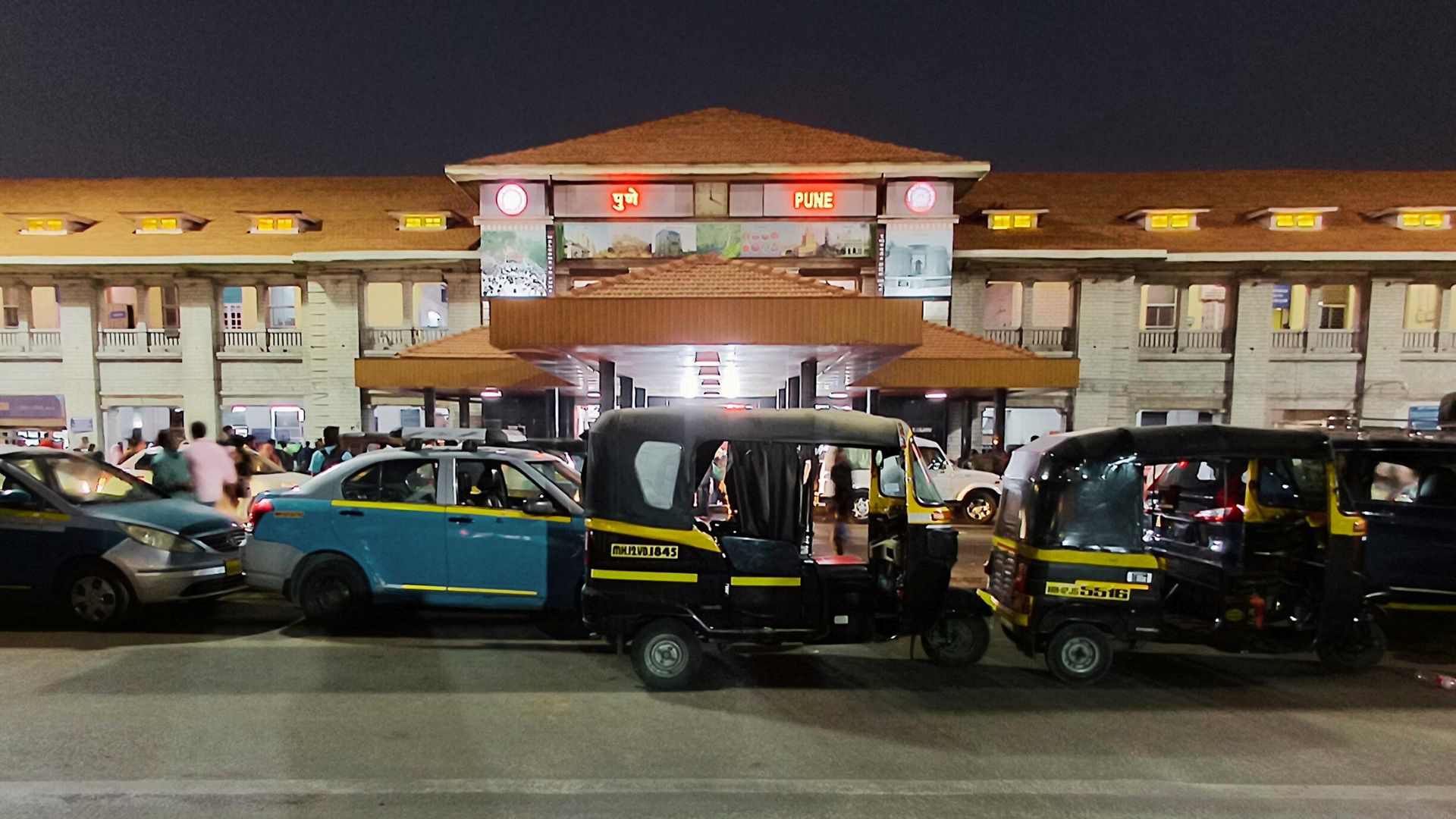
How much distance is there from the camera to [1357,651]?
18.7 feet

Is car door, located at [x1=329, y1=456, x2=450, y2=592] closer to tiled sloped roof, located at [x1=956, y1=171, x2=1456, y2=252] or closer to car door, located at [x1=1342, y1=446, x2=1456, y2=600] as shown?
car door, located at [x1=1342, y1=446, x2=1456, y2=600]

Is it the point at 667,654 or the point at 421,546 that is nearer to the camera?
the point at 667,654

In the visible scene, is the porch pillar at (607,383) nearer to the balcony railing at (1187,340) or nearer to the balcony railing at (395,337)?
the balcony railing at (395,337)

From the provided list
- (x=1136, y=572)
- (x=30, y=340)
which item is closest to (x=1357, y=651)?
(x=1136, y=572)

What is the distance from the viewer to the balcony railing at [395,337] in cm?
2080

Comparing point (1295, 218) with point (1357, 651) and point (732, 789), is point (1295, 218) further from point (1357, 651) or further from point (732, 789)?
point (732, 789)

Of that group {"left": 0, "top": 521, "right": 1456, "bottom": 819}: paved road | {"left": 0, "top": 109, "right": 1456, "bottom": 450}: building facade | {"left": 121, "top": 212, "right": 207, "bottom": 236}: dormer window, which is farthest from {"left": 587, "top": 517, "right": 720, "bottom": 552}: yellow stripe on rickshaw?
{"left": 121, "top": 212, "right": 207, "bottom": 236}: dormer window

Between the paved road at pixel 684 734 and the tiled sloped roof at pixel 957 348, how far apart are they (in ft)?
33.6

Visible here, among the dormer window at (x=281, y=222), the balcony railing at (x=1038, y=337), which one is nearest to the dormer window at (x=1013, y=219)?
the balcony railing at (x=1038, y=337)

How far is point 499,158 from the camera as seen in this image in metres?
19.7

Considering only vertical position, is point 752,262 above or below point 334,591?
above

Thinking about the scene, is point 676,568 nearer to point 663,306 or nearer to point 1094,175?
point 663,306

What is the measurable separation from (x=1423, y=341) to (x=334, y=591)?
92.5ft

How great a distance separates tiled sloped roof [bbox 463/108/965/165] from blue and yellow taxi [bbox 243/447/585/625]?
15104mm
